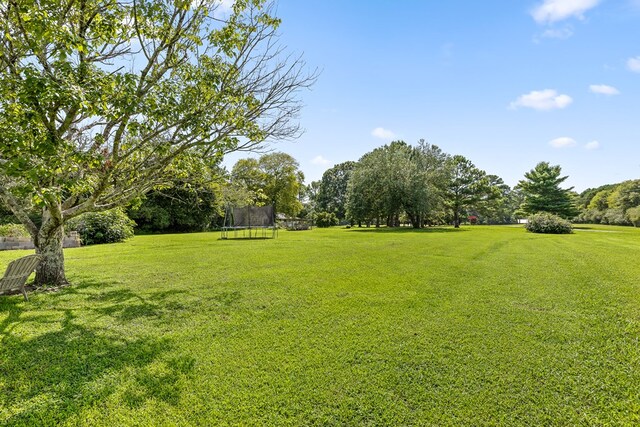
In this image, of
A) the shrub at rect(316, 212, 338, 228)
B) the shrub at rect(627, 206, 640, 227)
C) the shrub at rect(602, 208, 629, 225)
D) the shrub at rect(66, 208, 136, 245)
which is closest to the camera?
the shrub at rect(66, 208, 136, 245)

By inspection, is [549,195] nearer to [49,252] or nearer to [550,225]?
[550,225]

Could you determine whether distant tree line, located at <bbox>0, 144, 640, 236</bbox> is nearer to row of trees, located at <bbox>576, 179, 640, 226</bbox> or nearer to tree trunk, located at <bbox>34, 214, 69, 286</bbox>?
row of trees, located at <bbox>576, 179, 640, 226</bbox>

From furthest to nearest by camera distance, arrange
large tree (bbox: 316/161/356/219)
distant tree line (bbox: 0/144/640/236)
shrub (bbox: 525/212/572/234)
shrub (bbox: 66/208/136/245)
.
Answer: large tree (bbox: 316/161/356/219), distant tree line (bbox: 0/144/640/236), shrub (bbox: 525/212/572/234), shrub (bbox: 66/208/136/245)

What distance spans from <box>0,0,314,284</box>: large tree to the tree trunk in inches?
0.8

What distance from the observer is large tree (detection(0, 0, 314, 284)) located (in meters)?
4.02

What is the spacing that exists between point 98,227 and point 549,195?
4106 centimetres

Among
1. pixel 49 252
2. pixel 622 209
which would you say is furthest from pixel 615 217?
pixel 49 252

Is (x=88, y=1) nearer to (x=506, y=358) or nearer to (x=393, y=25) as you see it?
(x=506, y=358)

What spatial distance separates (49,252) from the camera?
625 centimetres

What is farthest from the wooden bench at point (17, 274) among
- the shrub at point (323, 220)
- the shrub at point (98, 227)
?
the shrub at point (323, 220)

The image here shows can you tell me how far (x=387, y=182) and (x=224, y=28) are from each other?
23.2m

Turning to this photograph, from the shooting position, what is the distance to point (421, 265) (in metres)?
8.72

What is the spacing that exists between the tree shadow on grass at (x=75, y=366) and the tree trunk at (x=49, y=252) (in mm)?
1494

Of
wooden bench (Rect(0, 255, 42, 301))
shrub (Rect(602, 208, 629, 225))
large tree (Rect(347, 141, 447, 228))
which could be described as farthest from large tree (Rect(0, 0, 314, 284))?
shrub (Rect(602, 208, 629, 225))
